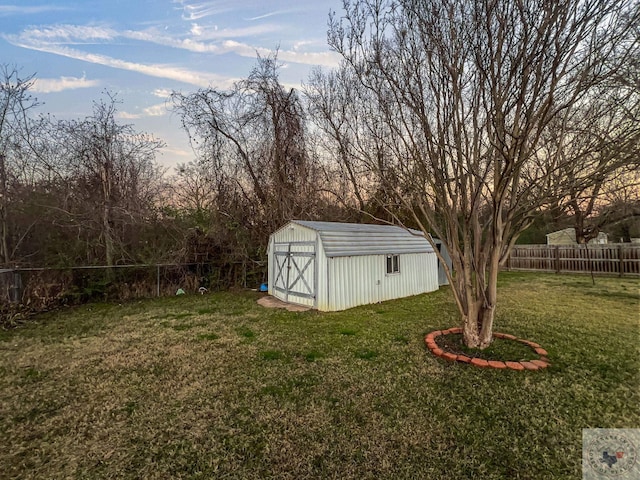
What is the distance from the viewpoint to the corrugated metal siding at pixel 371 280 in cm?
724

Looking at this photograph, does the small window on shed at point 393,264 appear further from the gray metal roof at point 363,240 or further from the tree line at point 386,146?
the tree line at point 386,146

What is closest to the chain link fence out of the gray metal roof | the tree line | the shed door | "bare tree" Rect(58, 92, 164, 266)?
the tree line

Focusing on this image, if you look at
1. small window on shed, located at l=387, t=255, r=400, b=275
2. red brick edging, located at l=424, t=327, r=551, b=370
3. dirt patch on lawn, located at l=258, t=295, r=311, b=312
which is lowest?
red brick edging, located at l=424, t=327, r=551, b=370

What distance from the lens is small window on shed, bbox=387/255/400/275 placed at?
27.9 ft

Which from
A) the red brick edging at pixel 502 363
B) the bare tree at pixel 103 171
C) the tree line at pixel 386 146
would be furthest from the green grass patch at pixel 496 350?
the bare tree at pixel 103 171

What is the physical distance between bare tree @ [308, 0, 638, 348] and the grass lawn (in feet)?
4.23

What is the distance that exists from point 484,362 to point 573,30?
3.63m

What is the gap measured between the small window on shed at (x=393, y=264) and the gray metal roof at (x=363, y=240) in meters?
0.17

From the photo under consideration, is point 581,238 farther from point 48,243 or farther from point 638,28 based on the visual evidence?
point 48,243

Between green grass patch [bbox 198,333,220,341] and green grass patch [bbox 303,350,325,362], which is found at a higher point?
green grass patch [bbox 198,333,220,341]

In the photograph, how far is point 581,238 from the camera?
14.7m

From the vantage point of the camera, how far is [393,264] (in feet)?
28.4

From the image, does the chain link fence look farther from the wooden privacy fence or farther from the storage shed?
the wooden privacy fence

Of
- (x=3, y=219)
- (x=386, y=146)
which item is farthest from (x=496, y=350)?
(x=3, y=219)
